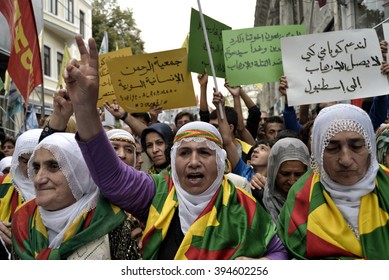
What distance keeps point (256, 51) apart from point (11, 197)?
2.84m

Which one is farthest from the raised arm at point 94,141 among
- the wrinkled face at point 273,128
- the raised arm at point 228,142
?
the wrinkled face at point 273,128

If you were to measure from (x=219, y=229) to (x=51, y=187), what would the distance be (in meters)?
0.81

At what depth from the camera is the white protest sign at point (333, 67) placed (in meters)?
3.95

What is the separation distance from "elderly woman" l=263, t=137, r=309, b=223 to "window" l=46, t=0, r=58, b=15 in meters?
25.5

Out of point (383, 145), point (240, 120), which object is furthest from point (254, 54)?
point (383, 145)

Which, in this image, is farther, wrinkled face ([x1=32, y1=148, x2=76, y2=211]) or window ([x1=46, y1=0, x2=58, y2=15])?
window ([x1=46, y1=0, x2=58, y2=15])

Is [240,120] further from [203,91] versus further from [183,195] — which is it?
[183,195]

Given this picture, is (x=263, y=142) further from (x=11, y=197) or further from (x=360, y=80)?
(x=11, y=197)

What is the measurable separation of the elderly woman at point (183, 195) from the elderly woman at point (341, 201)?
16 centimetres

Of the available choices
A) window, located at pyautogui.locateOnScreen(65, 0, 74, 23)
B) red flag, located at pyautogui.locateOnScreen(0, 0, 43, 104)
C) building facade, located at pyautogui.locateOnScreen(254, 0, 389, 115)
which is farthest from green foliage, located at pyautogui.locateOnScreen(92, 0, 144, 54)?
red flag, located at pyautogui.locateOnScreen(0, 0, 43, 104)

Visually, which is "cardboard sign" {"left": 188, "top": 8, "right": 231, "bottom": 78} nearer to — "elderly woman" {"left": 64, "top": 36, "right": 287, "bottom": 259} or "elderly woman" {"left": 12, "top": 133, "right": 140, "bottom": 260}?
"elderly woman" {"left": 64, "top": 36, "right": 287, "bottom": 259}

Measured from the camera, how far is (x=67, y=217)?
7.91 feet

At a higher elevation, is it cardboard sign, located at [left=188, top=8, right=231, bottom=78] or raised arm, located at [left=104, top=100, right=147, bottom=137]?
cardboard sign, located at [left=188, top=8, right=231, bottom=78]

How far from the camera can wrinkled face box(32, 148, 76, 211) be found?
7.93 ft
